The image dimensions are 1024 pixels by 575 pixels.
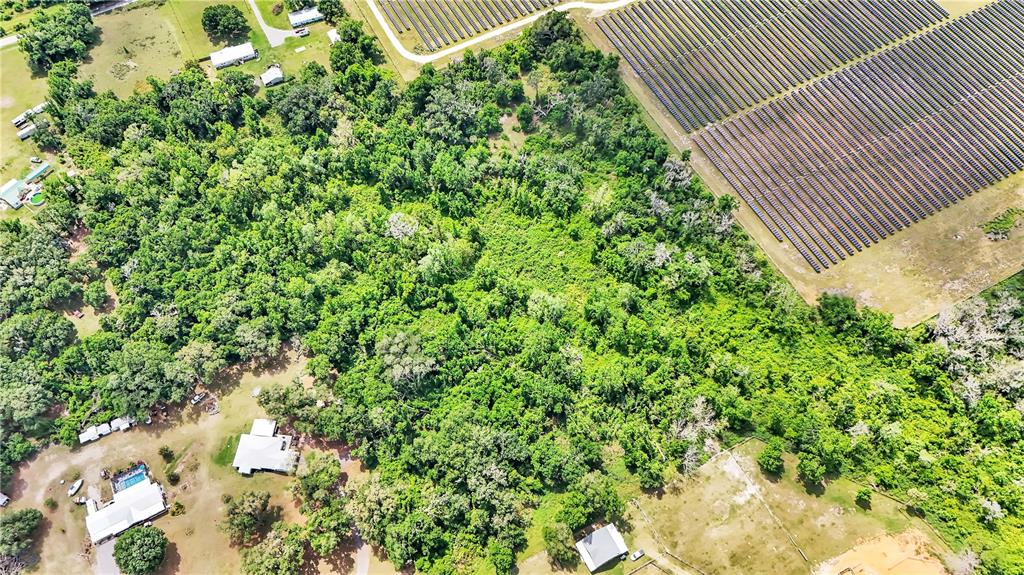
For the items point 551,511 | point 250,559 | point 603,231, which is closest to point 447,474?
point 551,511

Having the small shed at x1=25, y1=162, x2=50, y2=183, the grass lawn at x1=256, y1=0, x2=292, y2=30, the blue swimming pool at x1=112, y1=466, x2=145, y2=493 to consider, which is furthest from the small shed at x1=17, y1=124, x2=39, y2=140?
the blue swimming pool at x1=112, y1=466, x2=145, y2=493

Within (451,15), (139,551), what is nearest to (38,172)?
(139,551)

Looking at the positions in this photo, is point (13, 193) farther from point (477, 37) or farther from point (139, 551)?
point (477, 37)

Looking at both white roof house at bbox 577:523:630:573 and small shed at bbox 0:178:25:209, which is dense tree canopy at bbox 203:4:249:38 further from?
white roof house at bbox 577:523:630:573

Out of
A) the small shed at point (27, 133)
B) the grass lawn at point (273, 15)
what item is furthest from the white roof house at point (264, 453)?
the grass lawn at point (273, 15)

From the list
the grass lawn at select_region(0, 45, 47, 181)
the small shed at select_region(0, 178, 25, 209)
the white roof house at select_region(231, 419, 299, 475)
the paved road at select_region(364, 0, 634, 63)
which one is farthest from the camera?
the paved road at select_region(364, 0, 634, 63)

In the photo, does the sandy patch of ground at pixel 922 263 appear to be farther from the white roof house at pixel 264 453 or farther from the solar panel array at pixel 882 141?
the white roof house at pixel 264 453
